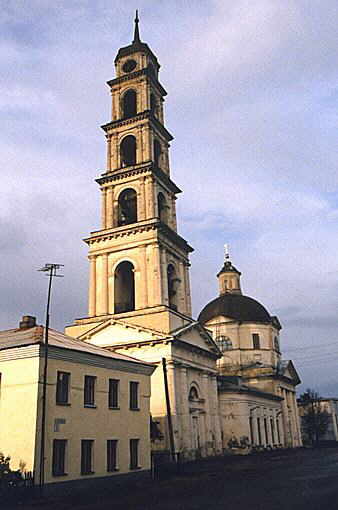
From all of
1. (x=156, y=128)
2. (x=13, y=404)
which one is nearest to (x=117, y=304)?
(x=156, y=128)

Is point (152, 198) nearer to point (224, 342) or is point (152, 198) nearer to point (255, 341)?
point (224, 342)

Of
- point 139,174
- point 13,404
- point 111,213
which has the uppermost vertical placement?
point 139,174

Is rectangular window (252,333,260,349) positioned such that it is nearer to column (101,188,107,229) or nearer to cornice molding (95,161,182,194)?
cornice molding (95,161,182,194)

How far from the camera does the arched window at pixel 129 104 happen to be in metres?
51.1

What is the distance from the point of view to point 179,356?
39.6 meters

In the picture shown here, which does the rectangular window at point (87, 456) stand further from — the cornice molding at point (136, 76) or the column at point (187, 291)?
the cornice molding at point (136, 76)

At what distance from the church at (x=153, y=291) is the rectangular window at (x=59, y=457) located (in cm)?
1177

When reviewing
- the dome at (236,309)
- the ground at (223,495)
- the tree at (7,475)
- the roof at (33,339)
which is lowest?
the ground at (223,495)

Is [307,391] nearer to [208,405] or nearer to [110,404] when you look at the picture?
[208,405]

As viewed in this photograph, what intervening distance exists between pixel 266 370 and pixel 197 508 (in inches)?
2078

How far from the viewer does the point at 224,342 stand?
233 feet

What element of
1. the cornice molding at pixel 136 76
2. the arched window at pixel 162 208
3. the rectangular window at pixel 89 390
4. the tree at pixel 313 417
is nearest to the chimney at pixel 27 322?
the rectangular window at pixel 89 390

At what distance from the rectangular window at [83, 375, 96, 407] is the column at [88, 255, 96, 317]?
17758 mm

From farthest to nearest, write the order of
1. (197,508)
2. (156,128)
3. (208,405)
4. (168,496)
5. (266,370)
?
(266,370)
(156,128)
(208,405)
(168,496)
(197,508)
